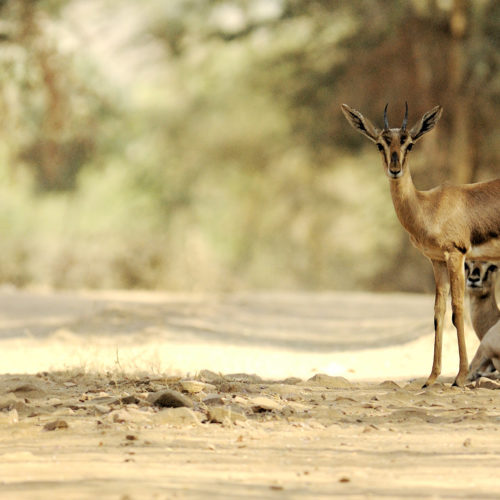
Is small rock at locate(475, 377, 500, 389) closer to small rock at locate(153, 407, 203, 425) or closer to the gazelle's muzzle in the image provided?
the gazelle's muzzle

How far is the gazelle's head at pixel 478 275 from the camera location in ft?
29.6

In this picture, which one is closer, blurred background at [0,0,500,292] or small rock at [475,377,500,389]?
small rock at [475,377,500,389]

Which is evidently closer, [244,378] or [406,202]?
[406,202]

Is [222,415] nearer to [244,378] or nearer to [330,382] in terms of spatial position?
[330,382]

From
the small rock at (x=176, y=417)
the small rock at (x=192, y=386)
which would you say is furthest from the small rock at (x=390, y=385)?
the small rock at (x=176, y=417)

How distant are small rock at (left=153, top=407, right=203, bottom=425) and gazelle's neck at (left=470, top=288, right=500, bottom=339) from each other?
4.04 meters

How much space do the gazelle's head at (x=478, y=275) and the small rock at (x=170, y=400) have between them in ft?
12.0

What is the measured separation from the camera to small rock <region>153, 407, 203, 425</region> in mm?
5914

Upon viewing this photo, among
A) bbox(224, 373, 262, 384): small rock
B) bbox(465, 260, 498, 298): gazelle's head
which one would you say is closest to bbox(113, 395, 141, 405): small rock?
bbox(224, 373, 262, 384): small rock

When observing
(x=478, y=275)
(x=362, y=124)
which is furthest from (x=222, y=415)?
(x=478, y=275)

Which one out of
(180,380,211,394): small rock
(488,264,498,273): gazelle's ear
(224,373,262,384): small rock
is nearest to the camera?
(180,380,211,394): small rock

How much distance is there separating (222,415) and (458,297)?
2.54 m

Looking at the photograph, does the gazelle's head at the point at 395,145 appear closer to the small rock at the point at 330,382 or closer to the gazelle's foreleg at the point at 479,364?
the small rock at the point at 330,382

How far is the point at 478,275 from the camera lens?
9047mm
